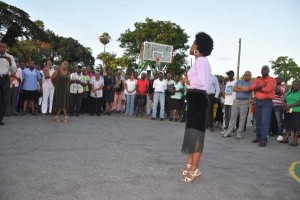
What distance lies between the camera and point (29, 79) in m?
11.4

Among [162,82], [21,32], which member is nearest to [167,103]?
[162,82]

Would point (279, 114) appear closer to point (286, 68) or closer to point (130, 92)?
point (130, 92)

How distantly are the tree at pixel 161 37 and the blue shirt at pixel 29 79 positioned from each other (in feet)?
129

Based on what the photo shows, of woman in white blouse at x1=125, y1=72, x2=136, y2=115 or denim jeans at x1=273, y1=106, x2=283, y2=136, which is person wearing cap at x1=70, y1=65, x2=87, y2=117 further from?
denim jeans at x1=273, y1=106, x2=283, y2=136

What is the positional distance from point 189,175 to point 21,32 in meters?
25.7

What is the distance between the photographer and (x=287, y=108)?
360 inches

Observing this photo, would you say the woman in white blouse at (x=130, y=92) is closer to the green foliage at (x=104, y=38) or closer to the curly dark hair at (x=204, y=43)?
the curly dark hair at (x=204, y=43)

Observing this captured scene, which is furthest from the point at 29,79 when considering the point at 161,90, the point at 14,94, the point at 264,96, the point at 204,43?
the point at 204,43

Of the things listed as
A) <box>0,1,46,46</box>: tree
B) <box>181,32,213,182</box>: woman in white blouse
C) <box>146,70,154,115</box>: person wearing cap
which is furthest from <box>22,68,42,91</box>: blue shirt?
<box>0,1,46,46</box>: tree

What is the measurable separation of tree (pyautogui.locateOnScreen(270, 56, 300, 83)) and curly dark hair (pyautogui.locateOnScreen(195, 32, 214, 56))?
102 m

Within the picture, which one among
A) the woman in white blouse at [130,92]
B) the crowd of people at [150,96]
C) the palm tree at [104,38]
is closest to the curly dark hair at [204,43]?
the crowd of people at [150,96]

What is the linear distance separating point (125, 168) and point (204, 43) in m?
2.28

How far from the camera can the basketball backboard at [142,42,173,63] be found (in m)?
24.7

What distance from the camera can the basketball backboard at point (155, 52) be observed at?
24672 mm
